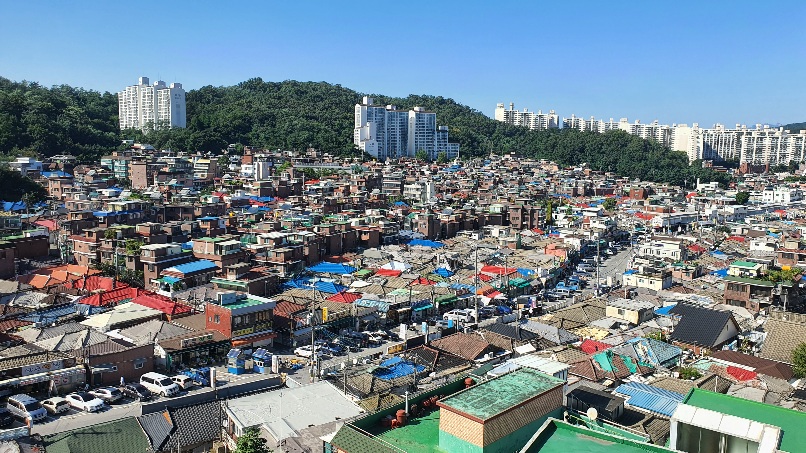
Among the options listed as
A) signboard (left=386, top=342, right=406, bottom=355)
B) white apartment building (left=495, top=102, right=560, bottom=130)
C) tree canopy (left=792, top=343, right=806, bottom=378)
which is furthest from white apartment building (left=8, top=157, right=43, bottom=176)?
white apartment building (left=495, top=102, right=560, bottom=130)

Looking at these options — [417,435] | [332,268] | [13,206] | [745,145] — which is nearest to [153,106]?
[13,206]

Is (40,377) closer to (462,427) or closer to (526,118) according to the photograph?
Result: (462,427)

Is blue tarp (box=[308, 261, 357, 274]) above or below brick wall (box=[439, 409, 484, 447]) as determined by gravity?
below

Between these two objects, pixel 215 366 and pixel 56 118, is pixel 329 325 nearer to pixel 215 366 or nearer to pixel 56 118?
pixel 215 366

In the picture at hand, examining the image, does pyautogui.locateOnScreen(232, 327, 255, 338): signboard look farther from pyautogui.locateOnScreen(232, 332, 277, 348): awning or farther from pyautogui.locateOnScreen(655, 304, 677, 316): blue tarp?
pyautogui.locateOnScreen(655, 304, 677, 316): blue tarp

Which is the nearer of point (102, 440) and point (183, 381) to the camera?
point (102, 440)

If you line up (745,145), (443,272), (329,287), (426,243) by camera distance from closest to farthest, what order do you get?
(329,287) < (443,272) < (426,243) < (745,145)
